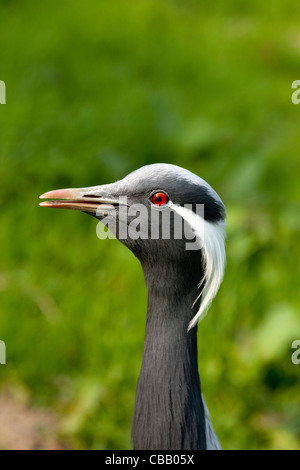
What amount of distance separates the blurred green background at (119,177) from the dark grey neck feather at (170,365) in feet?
4.11

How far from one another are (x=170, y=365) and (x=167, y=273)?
398 millimetres

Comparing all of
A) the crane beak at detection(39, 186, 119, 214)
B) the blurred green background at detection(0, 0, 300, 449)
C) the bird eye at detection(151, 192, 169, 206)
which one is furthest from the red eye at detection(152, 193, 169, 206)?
the blurred green background at detection(0, 0, 300, 449)

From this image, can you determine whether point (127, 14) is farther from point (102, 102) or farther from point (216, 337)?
point (216, 337)

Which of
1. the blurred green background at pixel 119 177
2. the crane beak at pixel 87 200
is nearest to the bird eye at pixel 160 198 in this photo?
the crane beak at pixel 87 200

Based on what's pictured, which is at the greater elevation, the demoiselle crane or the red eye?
the red eye

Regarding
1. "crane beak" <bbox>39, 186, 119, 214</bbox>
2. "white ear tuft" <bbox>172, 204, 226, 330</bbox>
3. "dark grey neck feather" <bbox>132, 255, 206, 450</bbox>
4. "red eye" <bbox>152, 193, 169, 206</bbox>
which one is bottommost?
"dark grey neck feather" <bbox>132, 255, 206, 450</bbox>

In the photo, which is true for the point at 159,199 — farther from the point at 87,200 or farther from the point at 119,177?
the point at 119,177

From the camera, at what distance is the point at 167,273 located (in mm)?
2760

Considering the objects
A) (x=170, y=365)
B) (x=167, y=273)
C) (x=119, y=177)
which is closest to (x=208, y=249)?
(x=167, y=273)

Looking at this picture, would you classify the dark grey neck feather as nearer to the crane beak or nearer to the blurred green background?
the crane beak

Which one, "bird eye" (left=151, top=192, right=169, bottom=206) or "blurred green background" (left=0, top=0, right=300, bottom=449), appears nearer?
"bird eye" (left=151, top=192, right=169, bottom=206)

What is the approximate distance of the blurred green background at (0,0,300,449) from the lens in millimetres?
4371

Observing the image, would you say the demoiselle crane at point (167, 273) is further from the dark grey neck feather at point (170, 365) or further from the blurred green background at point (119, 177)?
the blurred green background at point (119, 177)

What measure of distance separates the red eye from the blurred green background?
1905mm
